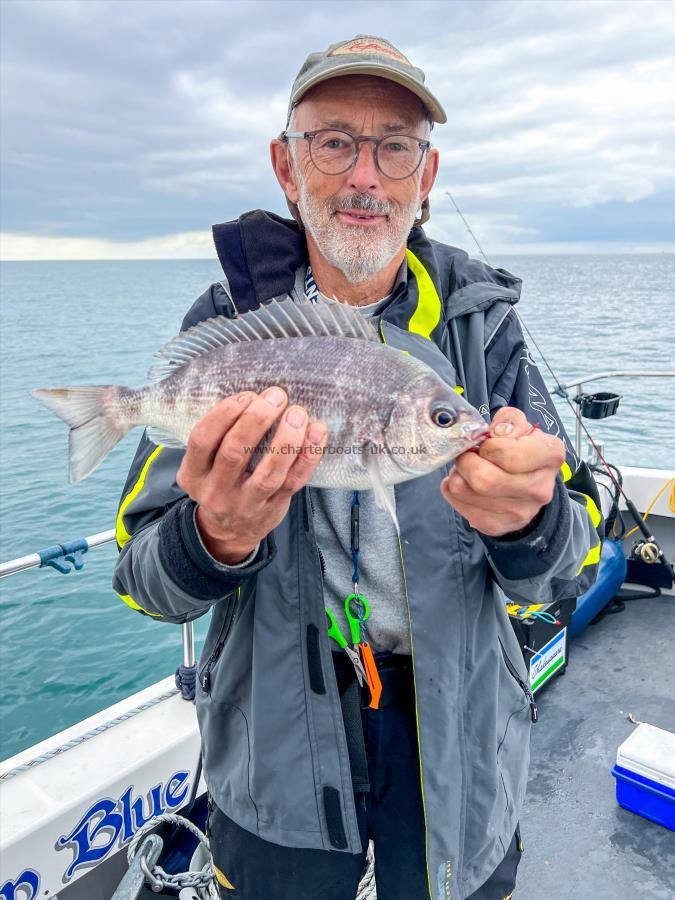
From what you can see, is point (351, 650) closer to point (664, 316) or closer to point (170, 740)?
point (170, 740)

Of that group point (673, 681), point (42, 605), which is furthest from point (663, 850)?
point (42, 605)

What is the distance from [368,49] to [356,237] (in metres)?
0.63

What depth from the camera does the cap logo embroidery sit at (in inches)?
86.2

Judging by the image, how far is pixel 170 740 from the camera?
123 inches

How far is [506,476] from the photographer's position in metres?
1.59

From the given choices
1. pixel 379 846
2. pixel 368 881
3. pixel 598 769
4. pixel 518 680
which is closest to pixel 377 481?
pixel 518 680

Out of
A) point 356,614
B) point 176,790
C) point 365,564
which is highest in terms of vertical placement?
point 365,564

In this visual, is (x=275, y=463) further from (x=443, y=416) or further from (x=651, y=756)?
(x=651, y=756)

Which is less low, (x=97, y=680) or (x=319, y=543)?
(x=319, y=543)

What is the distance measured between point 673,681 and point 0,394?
22.4 meters

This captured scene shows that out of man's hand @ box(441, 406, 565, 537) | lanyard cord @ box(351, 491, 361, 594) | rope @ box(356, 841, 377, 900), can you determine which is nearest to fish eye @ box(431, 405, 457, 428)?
man's hand @ box(441, 406, 565, 537)

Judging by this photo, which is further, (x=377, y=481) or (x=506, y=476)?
(x=377, y=481)

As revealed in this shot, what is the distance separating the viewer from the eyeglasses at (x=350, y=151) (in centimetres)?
225

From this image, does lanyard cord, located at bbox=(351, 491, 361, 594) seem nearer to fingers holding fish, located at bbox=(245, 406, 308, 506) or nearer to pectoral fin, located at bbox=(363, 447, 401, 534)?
pectoral fin, located at bbox=(363, 447, 401, 534)
